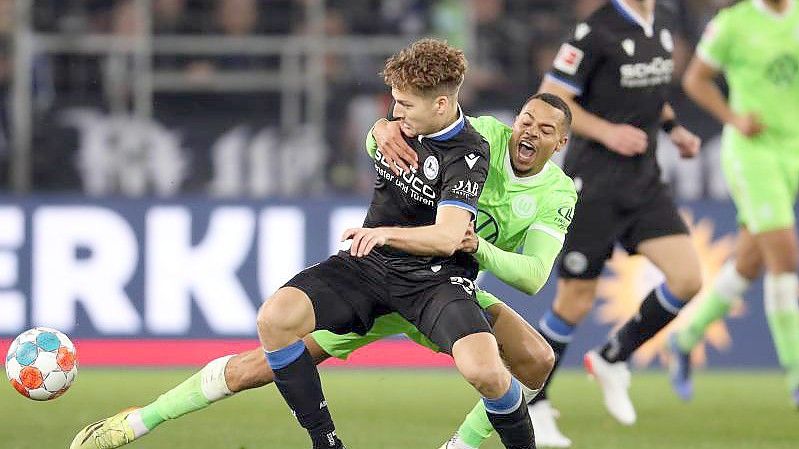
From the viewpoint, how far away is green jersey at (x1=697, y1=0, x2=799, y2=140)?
8.41 metres

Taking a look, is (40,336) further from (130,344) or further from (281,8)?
(281,8)

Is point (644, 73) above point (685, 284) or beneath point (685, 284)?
above

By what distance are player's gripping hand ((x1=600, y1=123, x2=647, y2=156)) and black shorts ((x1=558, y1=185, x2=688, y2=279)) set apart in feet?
0.96

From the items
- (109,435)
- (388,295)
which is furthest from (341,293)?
(109,435)

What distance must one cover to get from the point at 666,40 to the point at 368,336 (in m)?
2.75

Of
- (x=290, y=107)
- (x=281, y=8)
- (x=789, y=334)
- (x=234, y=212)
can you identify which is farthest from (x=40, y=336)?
(x=281, y=8)

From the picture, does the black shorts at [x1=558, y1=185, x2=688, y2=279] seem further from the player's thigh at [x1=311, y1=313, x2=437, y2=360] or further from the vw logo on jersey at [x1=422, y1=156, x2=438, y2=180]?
the vw logo on jersey at [x1=422, y1=156, x2=438, y2=180]

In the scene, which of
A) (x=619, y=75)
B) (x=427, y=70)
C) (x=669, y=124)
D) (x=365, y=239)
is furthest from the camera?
(x=669, y=124)

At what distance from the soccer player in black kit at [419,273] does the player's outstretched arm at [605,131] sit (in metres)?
2.01

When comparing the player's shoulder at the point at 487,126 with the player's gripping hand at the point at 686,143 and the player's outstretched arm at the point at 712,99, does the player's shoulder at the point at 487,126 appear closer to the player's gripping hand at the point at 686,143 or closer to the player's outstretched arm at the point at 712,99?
the player's gripping hand at the point at 686,143

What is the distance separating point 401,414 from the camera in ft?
26.8

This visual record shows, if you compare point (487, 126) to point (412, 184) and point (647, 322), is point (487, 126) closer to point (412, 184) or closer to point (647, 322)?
point (412, 184)

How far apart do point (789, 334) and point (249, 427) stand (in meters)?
2.85

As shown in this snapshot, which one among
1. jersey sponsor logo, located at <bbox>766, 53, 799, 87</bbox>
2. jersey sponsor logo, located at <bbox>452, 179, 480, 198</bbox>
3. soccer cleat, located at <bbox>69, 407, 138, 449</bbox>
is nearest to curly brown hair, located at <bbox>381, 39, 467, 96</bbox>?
jersey sponsor logo, located at <bbox>452, 179, 480, 198</bbox>
